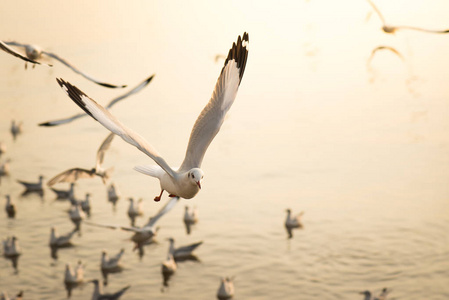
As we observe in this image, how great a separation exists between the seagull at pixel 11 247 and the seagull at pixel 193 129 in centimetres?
2281

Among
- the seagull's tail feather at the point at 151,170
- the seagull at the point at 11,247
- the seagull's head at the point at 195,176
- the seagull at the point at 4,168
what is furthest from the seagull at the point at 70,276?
the seagull's head at the point at 195,176

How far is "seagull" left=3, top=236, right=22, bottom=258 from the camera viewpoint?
29105 millimetres

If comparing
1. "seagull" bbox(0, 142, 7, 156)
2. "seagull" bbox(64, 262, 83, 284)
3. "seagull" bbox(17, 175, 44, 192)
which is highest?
"seagull" bbox(0, 142, 7, 156)

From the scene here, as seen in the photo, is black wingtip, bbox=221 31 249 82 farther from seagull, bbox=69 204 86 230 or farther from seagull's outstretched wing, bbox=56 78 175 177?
seagull, bbox=69 204 86 230

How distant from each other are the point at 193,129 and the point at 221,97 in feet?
1.50

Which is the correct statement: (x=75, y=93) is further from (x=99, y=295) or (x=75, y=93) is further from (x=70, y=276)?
(x=70, y=276)

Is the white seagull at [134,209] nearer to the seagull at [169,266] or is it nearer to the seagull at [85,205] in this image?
the seagull at [85,205]

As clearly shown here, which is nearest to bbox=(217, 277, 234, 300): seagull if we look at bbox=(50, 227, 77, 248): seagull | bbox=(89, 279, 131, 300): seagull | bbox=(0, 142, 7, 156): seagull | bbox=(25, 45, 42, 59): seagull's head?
bbox=(89, 279, 131, 300): seagull

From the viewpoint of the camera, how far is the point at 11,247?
95.6 feet

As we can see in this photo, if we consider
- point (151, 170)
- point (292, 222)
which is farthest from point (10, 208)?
point (151, 170)

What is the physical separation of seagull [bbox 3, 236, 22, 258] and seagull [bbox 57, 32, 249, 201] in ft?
74.8

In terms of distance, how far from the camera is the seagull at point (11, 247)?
29105 mm

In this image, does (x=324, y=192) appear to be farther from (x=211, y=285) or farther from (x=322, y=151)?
(x=211, y=285)

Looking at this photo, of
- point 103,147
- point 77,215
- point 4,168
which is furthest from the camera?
point 4,168
